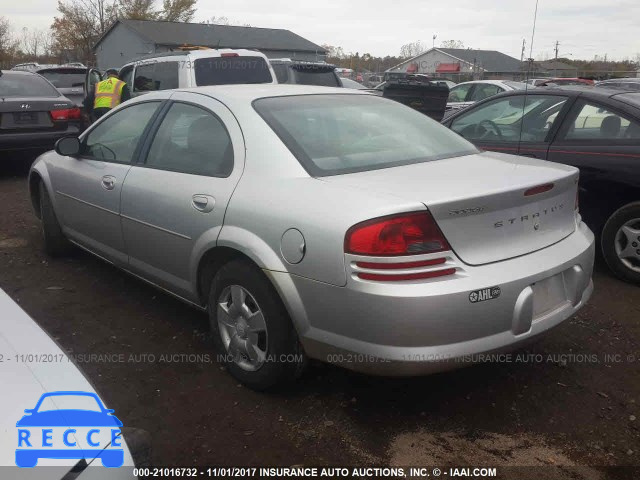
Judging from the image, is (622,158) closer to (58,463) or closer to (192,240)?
(192,240)

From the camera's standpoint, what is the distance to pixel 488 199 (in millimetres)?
2691

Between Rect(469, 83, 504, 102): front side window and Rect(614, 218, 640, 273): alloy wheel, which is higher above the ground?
Rect(469, 83, 504, 102): front side window

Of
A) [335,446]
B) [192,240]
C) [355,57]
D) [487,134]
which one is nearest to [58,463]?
[335,446]

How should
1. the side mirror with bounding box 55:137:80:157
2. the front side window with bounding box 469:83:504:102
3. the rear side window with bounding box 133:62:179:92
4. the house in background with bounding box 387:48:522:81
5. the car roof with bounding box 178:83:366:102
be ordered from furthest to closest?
1. the house in background with bounding box 387:48:522:81
2. the front side window with bounding box 469:83:504:102
3. the rear side window with bounding box 133:62:179:92
4. the side mirror with bounding box 55:137:80:157
5. the car roof with bounding box 178:83:366:102

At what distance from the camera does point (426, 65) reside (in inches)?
2712

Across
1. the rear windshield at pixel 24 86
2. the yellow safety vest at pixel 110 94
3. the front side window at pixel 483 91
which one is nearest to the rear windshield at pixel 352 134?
the yellow safety vest at pixel 110 94

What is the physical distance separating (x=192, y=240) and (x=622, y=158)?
3.20 meters

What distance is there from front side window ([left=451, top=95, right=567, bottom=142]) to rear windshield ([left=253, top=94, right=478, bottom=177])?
5.15 feet

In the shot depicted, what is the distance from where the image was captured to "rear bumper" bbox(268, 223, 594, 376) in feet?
8.16

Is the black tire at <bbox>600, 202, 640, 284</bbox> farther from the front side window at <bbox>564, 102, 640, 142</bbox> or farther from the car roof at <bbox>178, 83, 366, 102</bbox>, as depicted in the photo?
the car roof at <bbox>178, 83, 366, 102</bbox>

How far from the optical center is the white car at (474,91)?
41.8 feet

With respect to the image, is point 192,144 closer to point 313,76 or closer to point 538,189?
point 538,189

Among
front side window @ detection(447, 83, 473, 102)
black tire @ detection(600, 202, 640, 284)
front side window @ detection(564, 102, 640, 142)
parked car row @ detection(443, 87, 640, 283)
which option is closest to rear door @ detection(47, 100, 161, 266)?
parked car row @ detection(443, 87, 640, 283)

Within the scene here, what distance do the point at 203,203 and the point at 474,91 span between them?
38.0 ft
